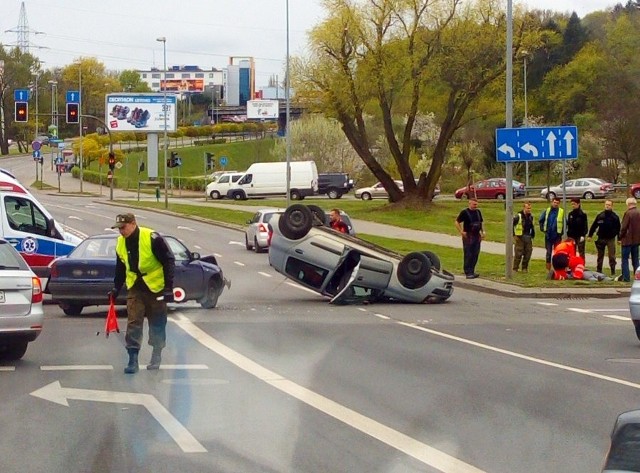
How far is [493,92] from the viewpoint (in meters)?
55.2

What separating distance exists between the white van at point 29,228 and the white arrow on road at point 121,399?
11.7m

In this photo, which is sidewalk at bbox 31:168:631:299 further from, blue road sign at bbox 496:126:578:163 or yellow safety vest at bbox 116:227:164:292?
yellow safety vest at bbox 116:227:164:292

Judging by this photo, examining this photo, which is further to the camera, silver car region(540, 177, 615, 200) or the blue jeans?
silver car region(540, 177, 615, 200)

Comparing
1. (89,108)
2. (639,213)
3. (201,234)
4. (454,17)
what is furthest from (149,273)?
(89,108)

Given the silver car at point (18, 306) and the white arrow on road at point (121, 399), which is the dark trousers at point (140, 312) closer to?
the white arrow on road at point (121, 399)

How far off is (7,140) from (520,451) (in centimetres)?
13779

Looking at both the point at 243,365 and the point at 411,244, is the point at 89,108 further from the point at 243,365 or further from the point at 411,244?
the point at 243,365

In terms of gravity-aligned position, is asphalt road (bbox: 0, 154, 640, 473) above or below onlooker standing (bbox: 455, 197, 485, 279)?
below

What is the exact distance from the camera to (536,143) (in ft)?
85.7

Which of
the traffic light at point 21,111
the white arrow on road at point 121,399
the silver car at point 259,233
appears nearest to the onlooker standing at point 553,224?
the silver car at point 259,233

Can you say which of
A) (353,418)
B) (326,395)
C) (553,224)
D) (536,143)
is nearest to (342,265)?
(536,143)

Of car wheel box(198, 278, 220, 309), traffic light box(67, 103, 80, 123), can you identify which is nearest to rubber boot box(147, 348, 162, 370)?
car wheel box(198, 278, 220, 309)

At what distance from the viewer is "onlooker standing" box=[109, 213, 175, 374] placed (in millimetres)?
12477

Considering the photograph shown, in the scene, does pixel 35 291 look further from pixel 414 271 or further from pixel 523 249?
Answer: pixel 523 249
